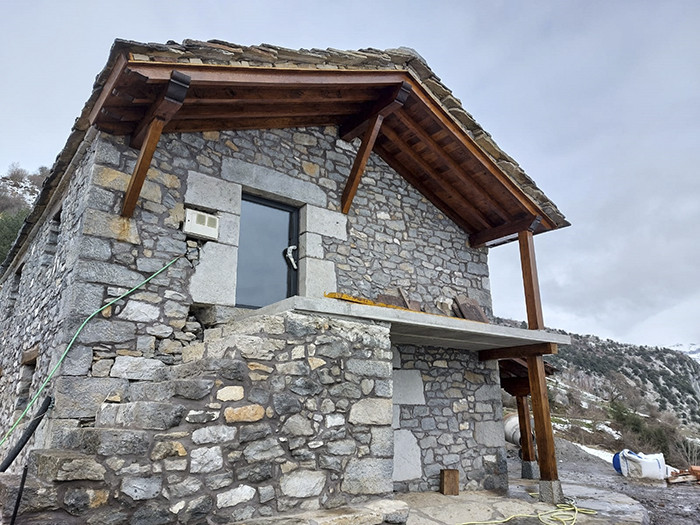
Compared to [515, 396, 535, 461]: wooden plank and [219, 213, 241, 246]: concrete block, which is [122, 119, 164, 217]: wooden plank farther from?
[515, 396, 535, 461]: wooden plank

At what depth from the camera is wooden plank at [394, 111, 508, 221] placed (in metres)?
6.43

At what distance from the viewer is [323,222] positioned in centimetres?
588

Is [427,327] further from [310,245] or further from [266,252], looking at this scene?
[266,252]

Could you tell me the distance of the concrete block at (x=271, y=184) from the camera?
530cm

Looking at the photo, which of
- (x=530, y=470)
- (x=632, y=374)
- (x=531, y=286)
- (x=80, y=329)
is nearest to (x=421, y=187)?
(x=531, y=286)

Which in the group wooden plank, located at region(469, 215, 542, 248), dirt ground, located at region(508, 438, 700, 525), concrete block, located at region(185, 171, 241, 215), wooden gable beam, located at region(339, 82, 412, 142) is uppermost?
wooden gable beam, located at region(339, 82, 412, 142)

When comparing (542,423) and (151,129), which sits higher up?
(151,129)

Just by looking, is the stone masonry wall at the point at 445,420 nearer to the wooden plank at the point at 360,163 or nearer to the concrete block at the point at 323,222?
the concrete block at the point at 323,222

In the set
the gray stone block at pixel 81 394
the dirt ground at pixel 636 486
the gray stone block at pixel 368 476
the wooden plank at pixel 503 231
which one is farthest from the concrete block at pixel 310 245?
the dirt ground at pixel 636 486

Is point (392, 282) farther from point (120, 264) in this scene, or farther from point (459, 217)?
point (120, 264)

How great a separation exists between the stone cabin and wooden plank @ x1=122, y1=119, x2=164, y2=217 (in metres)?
0.02

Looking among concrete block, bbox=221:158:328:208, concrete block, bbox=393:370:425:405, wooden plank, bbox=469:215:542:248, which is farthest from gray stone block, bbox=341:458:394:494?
wooden plank, bbox=469:215:542:248

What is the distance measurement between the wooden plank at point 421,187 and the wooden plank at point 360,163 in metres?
0.91

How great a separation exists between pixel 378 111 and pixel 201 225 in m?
2.68
